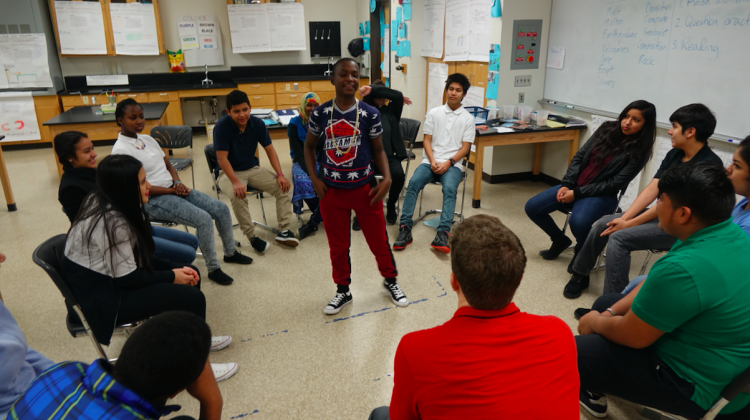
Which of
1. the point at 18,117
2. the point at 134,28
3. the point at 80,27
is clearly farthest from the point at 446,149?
the point at 18,117

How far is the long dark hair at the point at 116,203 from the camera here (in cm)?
175

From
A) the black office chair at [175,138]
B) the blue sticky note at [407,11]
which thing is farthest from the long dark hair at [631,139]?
the blue sticky note at [407,11]

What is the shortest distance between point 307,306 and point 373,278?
515mm

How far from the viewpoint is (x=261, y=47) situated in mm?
7492

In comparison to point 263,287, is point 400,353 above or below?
above

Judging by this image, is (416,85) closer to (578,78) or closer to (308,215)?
(578,78)

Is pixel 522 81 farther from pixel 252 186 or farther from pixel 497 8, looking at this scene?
pixel 252 186

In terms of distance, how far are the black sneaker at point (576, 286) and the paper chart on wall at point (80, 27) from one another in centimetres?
720

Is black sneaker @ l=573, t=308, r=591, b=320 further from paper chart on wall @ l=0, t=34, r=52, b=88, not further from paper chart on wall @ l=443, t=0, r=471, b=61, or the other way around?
paper chart on wall @ l=0, t=34, r=52, b=88

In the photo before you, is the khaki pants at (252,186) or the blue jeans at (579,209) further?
the khaki pants at (252,186)

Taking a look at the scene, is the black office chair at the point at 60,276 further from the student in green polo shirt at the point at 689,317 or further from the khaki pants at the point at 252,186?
the student in green polo shirt at the point at 689,317

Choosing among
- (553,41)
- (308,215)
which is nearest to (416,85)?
(553,41)

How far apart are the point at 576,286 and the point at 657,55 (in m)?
2.00

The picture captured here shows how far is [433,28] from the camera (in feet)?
18.5
